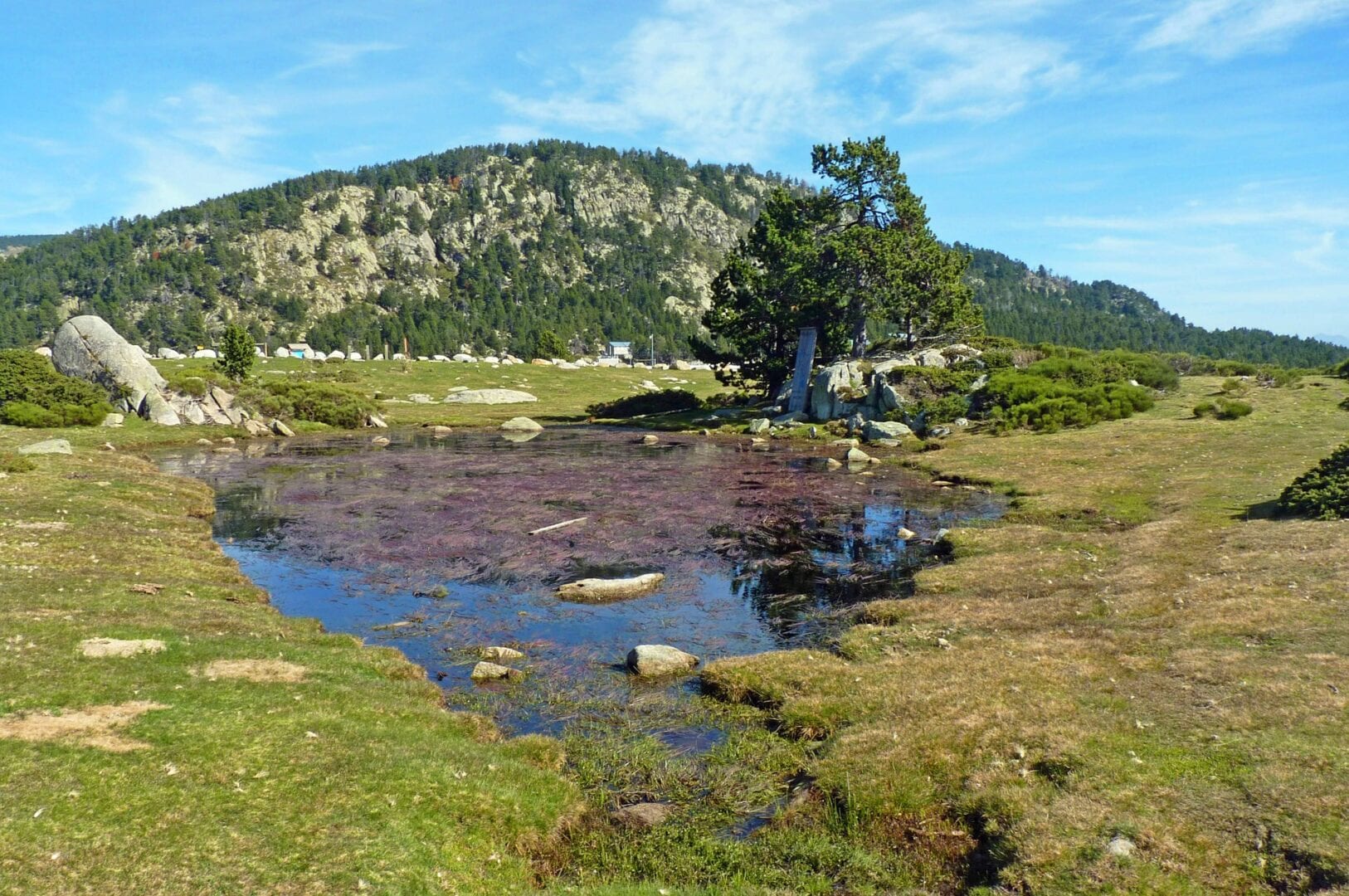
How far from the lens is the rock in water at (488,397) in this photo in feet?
383

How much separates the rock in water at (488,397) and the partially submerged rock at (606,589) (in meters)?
90.8

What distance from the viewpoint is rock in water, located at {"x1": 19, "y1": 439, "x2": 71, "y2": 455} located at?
156 ft

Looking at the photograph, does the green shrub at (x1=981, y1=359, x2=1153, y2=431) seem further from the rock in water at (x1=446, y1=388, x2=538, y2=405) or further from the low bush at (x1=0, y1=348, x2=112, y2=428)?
the low bush at (x1=0, y1=348, x2=112, y2=428)

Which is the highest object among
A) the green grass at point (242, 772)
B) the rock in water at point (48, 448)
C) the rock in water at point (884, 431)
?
the rock in water at point (884, 431)

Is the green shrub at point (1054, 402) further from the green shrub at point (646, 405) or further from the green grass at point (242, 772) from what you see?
the green grass at point (242, 772)

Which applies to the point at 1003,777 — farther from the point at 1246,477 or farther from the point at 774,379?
the point at 774,379

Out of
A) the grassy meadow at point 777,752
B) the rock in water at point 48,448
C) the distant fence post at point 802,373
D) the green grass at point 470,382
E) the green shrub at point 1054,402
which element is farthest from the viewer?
the green grass at point 470,382

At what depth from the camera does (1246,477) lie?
38812 millimetres

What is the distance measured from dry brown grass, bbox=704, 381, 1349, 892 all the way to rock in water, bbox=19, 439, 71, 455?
47.6 m

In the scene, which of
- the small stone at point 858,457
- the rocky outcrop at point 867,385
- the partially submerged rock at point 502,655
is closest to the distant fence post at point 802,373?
the rocky outcrop at point 867,385

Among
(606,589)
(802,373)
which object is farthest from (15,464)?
(802,373)

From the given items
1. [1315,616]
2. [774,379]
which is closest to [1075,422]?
[774,379]

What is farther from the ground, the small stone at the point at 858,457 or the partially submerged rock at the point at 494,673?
the small stone at the point at 858,457

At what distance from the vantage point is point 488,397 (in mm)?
118125
